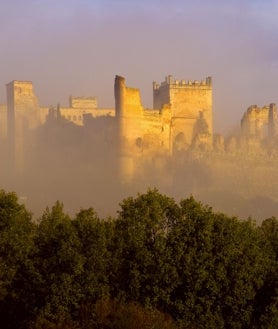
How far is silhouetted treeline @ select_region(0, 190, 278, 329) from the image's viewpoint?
27.0 metres

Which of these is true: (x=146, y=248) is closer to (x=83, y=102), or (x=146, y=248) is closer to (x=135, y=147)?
(x=135, y=147)

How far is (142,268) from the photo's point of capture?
2834 centimetres

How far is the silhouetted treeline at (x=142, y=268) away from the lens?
27000 mm

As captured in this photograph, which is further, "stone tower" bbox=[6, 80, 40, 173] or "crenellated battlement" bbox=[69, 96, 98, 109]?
"crenellated battlement" bbox=[69, 96, 98, 109]

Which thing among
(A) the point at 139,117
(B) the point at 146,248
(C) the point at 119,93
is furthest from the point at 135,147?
(B) the point at 146,248

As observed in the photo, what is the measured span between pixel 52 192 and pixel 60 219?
40.7 metres

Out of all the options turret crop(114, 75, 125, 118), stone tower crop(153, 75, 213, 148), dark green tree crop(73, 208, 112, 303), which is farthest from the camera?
stone tower crop(153, 75, 213, 148)

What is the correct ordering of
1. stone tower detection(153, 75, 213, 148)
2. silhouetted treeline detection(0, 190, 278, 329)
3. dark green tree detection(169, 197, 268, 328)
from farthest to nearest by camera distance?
stone tower detection(153, 75, 213, 148), dark green tree detection(169, 197, 268, 328), silhouetted treeline detection(0, 190, 278, 329)

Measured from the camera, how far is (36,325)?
25469mm

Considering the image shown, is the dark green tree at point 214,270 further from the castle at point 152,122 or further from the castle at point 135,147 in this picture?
the castle at point 152,122

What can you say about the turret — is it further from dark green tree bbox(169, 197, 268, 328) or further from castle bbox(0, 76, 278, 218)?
dark green tree bbox(169, 197, 268, 328)

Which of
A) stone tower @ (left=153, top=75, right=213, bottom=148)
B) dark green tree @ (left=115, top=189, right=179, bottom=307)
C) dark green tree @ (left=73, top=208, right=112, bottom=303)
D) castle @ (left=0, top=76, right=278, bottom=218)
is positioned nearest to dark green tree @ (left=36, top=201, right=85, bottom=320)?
dark green tree @ (left=73, top=208, right=112, bottom=303)

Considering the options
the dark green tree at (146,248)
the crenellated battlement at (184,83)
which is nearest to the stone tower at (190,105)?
the crenellated battlement at (184,83)

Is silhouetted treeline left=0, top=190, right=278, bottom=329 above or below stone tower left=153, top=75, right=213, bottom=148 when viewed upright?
below
